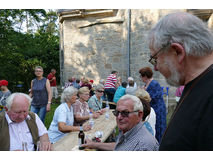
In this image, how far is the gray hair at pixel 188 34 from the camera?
83 cm

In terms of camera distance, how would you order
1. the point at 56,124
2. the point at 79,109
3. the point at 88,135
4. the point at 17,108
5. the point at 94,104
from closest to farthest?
the point at 17,108 < the point at 88,135 < the point at 56,124 < the point at 79,109 < the point at 94,104

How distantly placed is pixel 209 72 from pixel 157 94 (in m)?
3.03

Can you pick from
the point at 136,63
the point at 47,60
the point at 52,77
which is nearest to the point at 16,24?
the point at 52,77

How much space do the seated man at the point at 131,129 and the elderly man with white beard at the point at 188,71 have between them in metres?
0.87

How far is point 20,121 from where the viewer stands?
220 centimetres

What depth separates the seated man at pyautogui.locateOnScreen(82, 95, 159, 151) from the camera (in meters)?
1.69

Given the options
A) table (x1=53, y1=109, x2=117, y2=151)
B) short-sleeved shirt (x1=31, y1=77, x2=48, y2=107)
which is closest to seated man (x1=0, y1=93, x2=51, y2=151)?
table (x1=53, y1=109, x2=117, y2=151)

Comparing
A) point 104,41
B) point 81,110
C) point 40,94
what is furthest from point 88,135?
point 104,41

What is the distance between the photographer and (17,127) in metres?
2.20

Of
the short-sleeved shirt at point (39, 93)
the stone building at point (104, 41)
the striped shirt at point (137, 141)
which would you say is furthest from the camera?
the stone building at point (104, 41)

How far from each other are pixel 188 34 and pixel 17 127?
2197 mm

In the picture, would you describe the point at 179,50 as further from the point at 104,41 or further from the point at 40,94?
the point at 104,41

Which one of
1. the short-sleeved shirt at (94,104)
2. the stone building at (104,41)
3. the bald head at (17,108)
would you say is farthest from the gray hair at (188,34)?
the stone building at (104,41)

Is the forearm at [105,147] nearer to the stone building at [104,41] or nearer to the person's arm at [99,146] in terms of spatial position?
the person's arm at [99,146]
